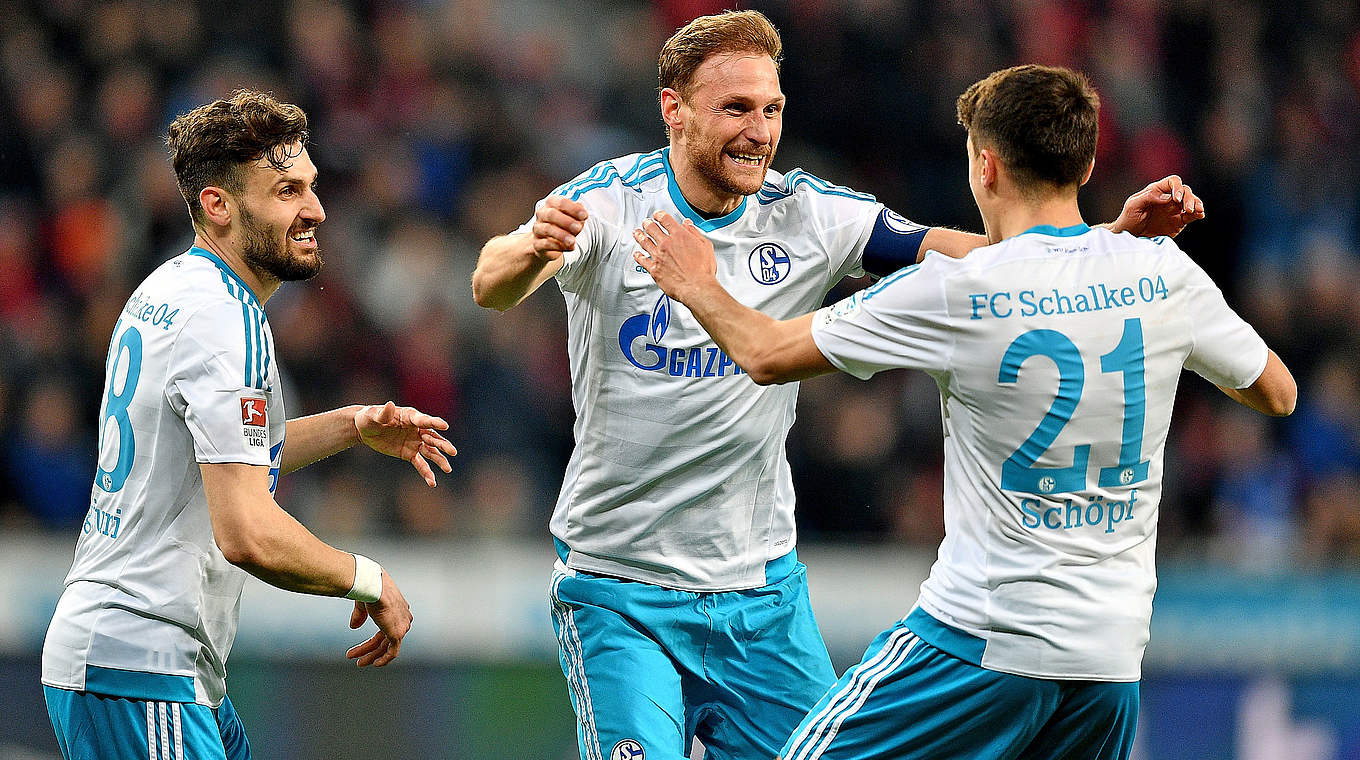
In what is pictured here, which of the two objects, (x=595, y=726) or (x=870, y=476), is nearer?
(x=595, y=726)

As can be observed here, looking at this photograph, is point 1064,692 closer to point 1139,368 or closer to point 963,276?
point 1139,368

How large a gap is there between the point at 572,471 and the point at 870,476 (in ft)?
14.8

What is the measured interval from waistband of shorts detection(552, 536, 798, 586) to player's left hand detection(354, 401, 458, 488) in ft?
1.52

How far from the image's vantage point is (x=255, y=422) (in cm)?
377

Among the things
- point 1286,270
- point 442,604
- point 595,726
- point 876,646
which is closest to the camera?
point 876,646

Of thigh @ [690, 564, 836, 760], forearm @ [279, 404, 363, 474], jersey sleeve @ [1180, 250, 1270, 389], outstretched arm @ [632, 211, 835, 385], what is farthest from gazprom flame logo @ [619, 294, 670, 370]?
jersey sleeve @ [1180, 250, 1270, 389]

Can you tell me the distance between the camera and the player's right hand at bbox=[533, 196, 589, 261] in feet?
13.0

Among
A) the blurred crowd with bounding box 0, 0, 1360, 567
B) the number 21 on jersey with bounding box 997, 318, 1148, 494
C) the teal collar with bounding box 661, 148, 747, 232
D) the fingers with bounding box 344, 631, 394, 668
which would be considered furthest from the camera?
the blurred crowd with bounding box 0, 0, 1360, 567

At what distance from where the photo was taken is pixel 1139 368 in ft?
12.0

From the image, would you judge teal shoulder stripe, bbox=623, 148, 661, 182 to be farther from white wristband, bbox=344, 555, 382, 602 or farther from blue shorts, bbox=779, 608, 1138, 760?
blue shorts, bbox=779, 608, 1138, 760

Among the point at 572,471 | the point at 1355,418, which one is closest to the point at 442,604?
the point at 572,471

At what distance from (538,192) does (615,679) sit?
21.6 ft

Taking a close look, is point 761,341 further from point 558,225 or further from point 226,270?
point 226,270

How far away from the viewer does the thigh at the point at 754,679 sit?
178 inches
